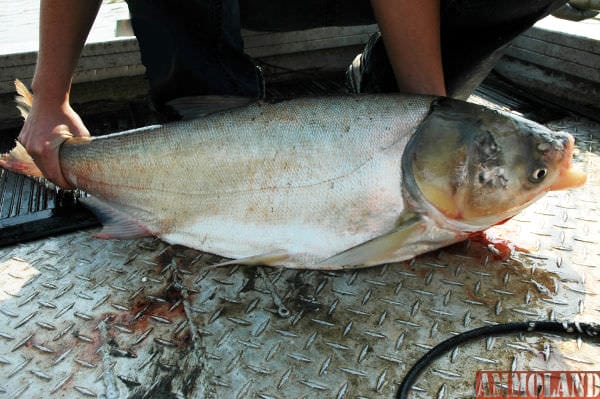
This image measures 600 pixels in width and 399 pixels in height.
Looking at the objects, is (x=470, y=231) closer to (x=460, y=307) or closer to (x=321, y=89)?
(x=460, y=307)

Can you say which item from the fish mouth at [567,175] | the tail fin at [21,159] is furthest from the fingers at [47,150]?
the fish mouth at [567,175]

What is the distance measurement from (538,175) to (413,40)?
76 cm

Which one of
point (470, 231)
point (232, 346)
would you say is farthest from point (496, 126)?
point (232, 346)

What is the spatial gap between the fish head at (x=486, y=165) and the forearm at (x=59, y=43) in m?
1.58

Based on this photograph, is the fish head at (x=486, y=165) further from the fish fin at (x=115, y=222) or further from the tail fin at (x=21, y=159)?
the tail fin at (x=21, y=159)

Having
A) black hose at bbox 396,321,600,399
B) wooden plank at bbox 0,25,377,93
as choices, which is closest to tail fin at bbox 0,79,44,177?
wooden plank at bbox 0,25,377,93

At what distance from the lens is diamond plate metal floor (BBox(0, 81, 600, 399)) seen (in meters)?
1.59

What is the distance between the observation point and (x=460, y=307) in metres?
1.81

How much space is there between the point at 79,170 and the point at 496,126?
1775mm

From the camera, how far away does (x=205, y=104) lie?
2102mm

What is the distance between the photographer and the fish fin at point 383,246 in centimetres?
186

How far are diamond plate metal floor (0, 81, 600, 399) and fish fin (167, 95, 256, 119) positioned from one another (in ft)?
2.08

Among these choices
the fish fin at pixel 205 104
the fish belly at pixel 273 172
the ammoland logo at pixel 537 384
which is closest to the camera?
the ammoland logo at pixel 537 384

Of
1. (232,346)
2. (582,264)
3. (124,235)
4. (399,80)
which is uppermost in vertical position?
(399,80)
